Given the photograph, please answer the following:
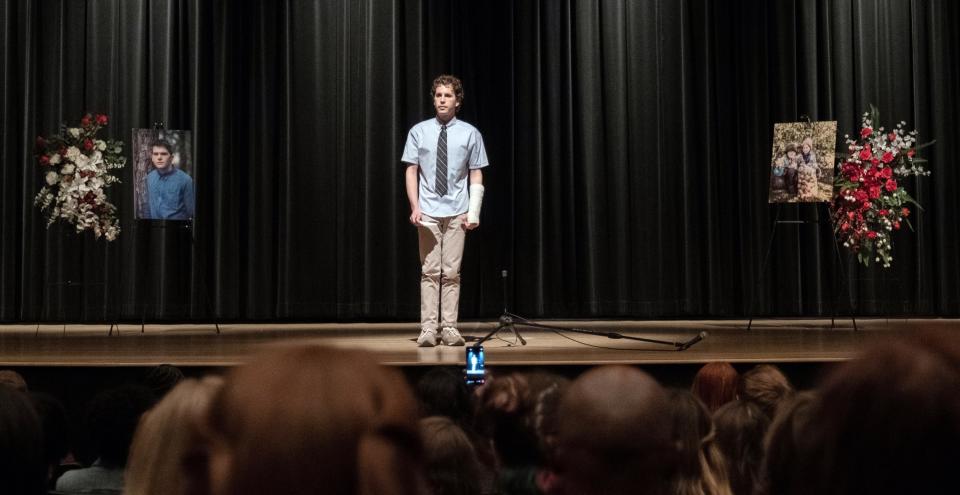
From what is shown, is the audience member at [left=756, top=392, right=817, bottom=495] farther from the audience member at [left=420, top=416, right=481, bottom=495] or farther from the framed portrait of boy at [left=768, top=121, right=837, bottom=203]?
the framed portrait of boy at [left=768, top=121, right=837, bottom=203]

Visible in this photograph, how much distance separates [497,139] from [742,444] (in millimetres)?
6879

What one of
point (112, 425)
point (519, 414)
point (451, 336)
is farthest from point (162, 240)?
point (519, 414)

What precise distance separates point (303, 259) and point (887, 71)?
5.90 metres

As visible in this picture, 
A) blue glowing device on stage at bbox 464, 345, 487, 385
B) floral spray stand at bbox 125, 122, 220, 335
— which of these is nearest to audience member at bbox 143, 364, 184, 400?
blue glowing device on stage at bbox 464, 345, 487, 385

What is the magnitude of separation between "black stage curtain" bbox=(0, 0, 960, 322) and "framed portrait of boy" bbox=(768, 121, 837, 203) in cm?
121

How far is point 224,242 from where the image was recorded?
8992 mm

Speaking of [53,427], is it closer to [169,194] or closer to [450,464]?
[450,464]

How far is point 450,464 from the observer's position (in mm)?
2053

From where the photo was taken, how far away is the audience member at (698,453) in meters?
2.00

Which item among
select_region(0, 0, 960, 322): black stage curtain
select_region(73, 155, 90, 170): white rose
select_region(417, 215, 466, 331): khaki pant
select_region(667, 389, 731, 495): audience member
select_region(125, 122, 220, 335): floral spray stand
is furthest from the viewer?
select_region(0, 0, 960, 322): black stage curtain

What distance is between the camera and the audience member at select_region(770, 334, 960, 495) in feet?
3.27

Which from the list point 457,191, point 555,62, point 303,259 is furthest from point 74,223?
point 555,62

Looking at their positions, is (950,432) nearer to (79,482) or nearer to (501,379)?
(501,379)

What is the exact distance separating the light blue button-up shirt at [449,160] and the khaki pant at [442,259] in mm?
84
